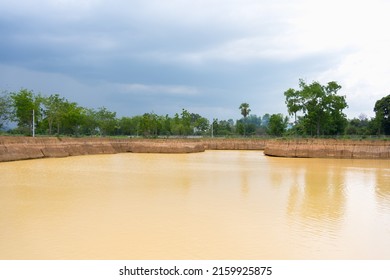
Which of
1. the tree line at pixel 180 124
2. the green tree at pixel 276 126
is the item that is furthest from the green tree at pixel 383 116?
the green tree at pixel 276 126

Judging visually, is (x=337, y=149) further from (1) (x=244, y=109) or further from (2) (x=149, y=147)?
(1) (x=244, y=109)

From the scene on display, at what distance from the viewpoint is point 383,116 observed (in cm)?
5406

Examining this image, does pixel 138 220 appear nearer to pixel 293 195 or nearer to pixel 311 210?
pixel 311 210

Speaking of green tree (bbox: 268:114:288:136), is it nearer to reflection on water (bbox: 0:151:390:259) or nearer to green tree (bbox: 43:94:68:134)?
green tree (bbox: 43:94:68:134)

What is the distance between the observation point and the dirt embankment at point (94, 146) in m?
29.2

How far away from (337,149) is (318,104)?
15.9 m

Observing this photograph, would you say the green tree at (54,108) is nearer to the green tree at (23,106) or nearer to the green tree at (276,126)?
the green tree at (23,106)

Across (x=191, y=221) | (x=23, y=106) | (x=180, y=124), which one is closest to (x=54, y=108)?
(x=23, y=106)

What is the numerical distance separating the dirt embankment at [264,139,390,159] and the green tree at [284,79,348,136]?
13432 mm

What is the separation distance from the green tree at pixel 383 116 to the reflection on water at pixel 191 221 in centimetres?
4197

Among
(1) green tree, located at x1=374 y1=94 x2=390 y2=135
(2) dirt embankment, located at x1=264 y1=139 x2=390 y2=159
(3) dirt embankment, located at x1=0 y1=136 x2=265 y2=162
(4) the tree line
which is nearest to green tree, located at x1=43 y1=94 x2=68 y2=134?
(4) the tree line

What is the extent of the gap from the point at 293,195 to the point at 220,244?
6708mm

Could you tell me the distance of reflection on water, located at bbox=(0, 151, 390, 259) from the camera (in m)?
6.65
